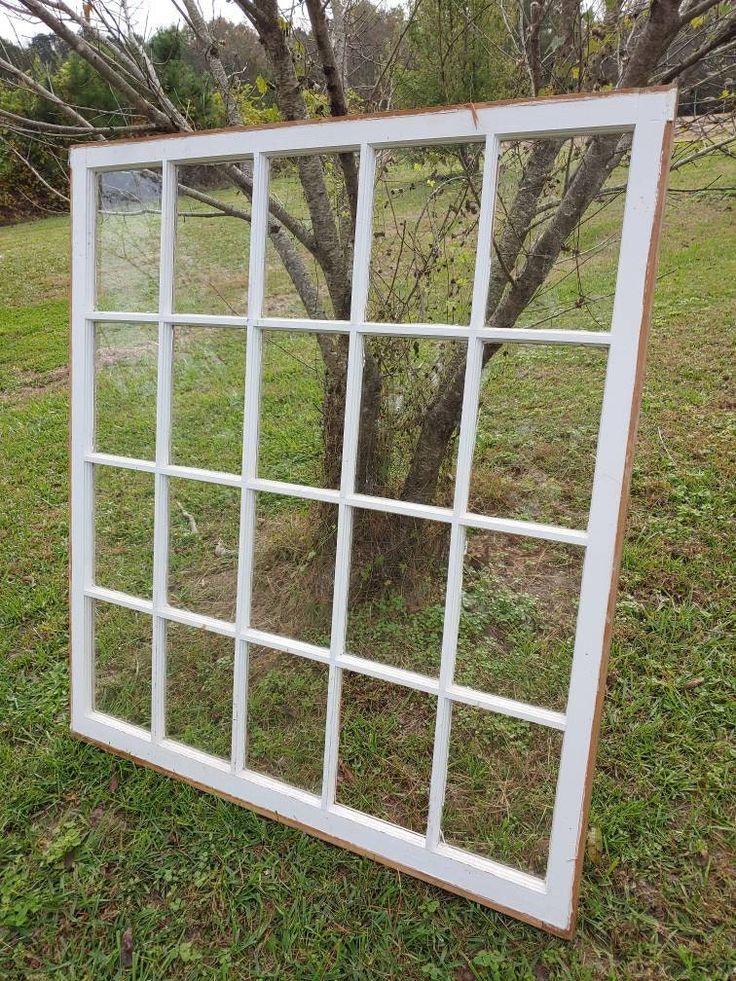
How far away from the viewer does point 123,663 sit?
200 centimetres

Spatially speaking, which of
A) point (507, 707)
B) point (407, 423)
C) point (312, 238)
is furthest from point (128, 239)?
point (507, 707)

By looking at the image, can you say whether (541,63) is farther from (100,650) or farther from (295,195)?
(100,650)

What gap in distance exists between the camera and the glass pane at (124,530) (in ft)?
6.36

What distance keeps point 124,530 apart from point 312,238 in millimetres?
984

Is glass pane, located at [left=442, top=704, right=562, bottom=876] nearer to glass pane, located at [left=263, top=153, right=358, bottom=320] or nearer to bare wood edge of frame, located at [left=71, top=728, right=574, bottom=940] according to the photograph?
bare wood edge of frame, located at [left=71, top=728, right=574, bottom=940]

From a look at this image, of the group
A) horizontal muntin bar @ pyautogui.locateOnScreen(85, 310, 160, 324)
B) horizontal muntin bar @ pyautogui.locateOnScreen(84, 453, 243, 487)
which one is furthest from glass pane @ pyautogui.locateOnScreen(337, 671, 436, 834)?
horizontal muntin bar @ pyautogui.locateOnScreen(85, 310, 160, 324)

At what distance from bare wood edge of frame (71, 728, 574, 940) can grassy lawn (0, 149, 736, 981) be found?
0.08 ft

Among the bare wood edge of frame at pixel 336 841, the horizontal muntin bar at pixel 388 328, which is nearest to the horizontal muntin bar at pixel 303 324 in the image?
the horizontal muntin bar at pixel 388 328

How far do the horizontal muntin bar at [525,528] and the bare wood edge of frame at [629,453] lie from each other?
0.09m

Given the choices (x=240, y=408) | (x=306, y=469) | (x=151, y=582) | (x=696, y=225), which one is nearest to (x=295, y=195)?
(x=240, y=408)

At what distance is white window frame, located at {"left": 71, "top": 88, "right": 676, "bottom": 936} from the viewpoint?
128 cm

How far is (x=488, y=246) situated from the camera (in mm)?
1428

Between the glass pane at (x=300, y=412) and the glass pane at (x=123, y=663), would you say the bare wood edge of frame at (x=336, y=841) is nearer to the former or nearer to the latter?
the glass pane at (x=123, y=663)

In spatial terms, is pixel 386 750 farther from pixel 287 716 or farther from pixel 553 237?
pixel 553 237
